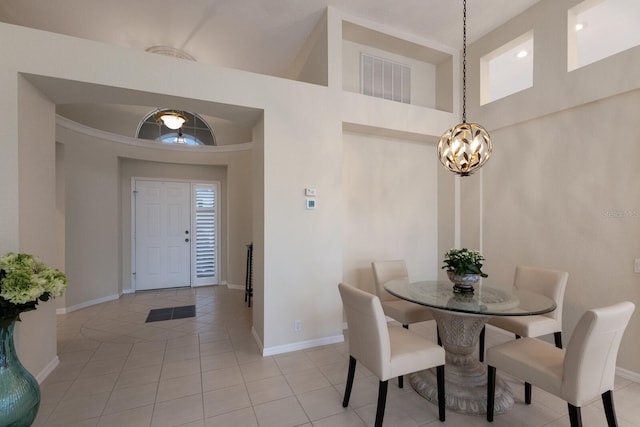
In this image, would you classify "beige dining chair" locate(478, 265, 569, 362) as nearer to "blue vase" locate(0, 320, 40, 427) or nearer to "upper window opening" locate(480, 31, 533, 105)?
"upper window opening" locate(480, 31, 533, 105)

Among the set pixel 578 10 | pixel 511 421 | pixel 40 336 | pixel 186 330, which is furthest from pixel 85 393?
pixel 578 10

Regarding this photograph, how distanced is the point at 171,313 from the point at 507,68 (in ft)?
20.3

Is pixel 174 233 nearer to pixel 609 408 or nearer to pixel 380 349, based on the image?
pixel 380 349

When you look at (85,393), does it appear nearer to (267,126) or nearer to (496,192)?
(267,126)

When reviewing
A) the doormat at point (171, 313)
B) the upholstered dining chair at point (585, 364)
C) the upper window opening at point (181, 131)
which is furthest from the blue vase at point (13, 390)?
the upper window opening at point (181, 131)

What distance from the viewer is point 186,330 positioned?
356cm

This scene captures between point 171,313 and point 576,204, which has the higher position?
point 576,204

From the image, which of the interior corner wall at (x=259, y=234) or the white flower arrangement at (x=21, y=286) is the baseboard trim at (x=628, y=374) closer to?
the interior corner wall at (x=259, y=234)

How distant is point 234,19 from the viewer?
339cm

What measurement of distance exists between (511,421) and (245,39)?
15.5ft

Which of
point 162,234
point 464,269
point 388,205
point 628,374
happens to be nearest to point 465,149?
point 464,269

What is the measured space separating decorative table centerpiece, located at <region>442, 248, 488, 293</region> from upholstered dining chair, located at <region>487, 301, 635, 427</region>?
62 cm

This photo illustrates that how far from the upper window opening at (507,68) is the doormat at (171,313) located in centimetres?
500

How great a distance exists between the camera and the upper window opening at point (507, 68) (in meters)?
3.62
